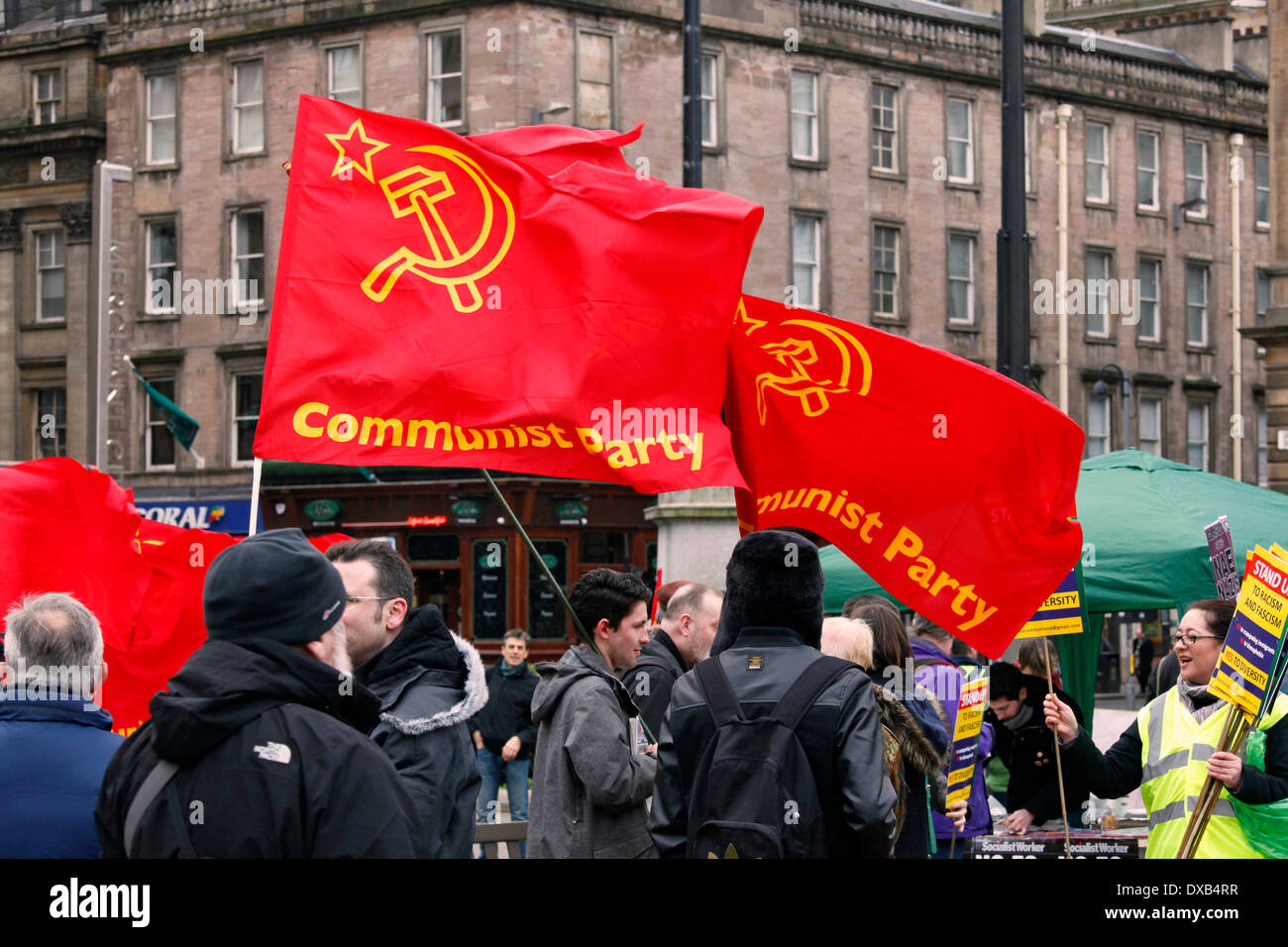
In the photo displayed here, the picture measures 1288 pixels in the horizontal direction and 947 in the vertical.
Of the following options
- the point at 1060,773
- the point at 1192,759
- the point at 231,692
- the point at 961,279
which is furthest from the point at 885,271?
the point at 231,692

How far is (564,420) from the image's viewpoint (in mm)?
5820

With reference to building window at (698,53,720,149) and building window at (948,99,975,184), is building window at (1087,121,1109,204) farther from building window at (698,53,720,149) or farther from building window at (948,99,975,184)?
building window at (698,53,720,149)

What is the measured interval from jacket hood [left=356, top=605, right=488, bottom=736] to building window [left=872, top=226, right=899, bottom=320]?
32.3 metres

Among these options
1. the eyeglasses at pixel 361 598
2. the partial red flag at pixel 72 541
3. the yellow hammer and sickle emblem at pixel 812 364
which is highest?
the yellow hammer and sickle emblem at pixel 812 364

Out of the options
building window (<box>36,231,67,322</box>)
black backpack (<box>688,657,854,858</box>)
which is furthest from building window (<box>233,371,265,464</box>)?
black backpack (<box>688,657,854,858</box>)

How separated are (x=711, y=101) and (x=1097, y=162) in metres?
10.9

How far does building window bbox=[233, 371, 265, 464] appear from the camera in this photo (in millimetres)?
34656

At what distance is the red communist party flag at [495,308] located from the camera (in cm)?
555

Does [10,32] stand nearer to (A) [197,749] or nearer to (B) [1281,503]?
(B) [1281,503]

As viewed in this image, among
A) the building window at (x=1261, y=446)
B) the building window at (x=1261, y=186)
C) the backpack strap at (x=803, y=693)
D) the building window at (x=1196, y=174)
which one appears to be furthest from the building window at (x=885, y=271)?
the backpack strap at (x=803, y=693)

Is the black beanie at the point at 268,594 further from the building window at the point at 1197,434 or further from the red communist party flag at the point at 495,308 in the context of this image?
the building window at the point at 1197,434

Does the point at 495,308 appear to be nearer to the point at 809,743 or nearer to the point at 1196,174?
the point at 809,743

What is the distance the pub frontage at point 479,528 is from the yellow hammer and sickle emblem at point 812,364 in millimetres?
26211
